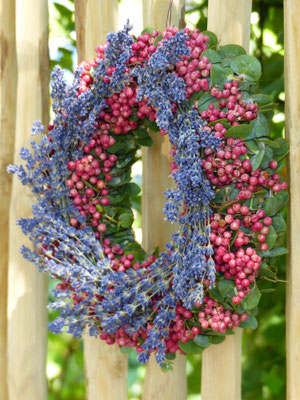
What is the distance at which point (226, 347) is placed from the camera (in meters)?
1.08

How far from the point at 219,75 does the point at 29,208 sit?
0.56 metres

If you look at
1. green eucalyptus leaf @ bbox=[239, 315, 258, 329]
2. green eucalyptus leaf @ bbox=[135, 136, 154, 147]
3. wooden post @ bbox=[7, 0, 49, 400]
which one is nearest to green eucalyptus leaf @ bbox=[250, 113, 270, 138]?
green eucalyptus leaf @ bbox=[135, 136, 154, 147]

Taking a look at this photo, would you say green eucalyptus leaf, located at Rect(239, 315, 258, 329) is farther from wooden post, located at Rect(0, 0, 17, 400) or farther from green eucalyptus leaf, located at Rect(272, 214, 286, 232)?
wooden post, located at Rect(0, 0, 17, 400)

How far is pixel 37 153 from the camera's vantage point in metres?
1.10

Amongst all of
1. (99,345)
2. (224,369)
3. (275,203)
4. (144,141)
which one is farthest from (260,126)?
(99,345)

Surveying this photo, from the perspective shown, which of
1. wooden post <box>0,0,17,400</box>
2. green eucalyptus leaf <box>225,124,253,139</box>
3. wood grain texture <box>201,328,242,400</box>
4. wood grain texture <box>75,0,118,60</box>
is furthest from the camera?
wooden post <box>0,0,17,400</box>

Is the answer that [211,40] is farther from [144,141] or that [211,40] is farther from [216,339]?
[216,339]

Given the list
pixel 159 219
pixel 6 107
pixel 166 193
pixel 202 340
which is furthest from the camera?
pixel 6 107

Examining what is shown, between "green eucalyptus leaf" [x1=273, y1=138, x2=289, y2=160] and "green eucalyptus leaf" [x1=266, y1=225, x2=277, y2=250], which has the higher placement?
A: "green eucalyptus leaf" [x1=273, y1=138, x2=289, y2=160]

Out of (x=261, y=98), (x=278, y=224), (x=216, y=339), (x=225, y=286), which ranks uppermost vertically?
(x=261, y=98)

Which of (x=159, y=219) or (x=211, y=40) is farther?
(x=159, y=219)

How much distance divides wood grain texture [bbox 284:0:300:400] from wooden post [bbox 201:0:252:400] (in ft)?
0.28

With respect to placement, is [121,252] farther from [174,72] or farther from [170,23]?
[170,23]

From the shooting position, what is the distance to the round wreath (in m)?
0.97
